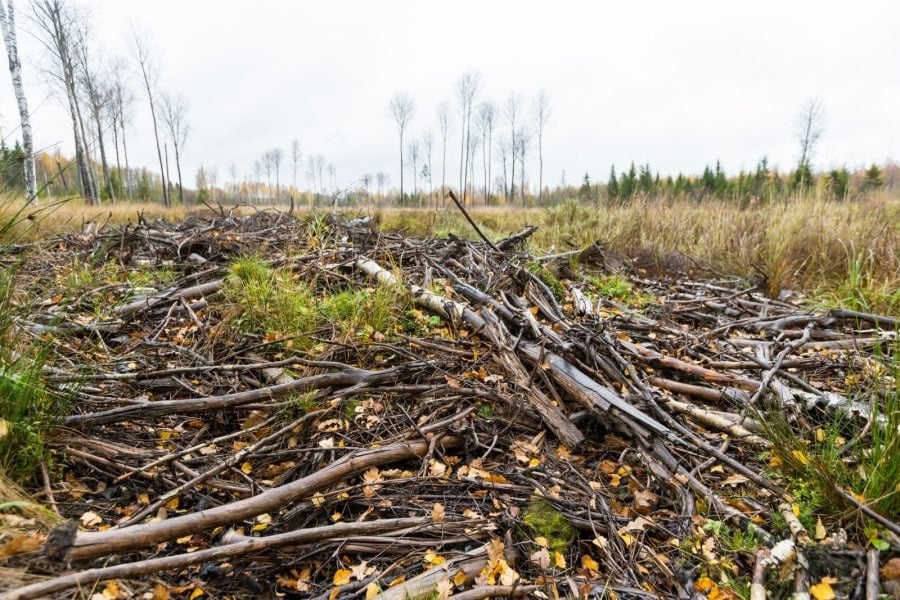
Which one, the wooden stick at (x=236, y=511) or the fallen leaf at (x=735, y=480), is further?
the fallen leaf at (x=735, y=480)

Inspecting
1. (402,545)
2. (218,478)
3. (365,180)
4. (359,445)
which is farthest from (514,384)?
(365,180)

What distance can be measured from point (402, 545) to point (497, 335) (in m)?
1.46

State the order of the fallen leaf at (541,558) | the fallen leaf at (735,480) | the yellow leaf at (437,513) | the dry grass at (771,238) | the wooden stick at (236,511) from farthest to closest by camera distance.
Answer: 1. the dry grass at (771,238)
2. the fallen leaf at (735,480)
3. the yellow leaf at (437,513)
4. the fallen leaf at (541,558)
5. the wooden stick at (236,511)

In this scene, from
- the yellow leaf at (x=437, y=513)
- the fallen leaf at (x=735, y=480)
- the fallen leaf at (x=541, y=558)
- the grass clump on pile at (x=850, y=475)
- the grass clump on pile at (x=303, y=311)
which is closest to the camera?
the grass clump on pile at (x=850, y=475)

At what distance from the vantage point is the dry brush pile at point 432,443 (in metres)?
1.43

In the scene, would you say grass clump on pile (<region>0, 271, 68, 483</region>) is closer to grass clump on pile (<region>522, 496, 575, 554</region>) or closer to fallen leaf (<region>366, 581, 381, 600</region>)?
fallen leaf (<region>366, 581, 381, 600</region>)

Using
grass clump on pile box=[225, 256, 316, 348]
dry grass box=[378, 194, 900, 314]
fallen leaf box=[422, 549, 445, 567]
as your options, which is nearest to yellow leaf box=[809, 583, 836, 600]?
fallen leaf box=[422, 549, 445, 567]

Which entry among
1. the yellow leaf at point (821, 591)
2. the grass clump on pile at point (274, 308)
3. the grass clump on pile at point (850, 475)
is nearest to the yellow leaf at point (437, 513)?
the yellow leaf at point (821, 591)

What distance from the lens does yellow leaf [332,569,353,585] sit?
4.82 ft

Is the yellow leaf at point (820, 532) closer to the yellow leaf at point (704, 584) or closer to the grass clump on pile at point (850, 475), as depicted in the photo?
the grass clump on pile at point (850, 475)

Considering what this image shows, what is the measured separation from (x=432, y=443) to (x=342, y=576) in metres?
0.72

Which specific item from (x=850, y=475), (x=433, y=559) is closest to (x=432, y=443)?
(x=433, y=559)

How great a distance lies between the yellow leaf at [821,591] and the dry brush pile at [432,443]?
12mm

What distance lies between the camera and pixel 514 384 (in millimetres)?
2480
